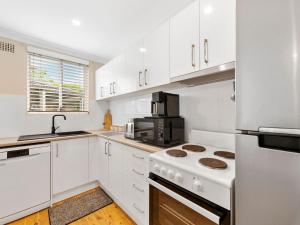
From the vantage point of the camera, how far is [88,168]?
222cm

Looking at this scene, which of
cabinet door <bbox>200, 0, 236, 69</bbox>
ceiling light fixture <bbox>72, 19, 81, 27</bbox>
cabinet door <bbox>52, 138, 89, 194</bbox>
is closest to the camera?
cabinet door <bbox>200, 0, 236, 69</bbox>

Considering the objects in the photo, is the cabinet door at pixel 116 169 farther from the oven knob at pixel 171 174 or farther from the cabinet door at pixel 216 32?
the cabinet door at pixel 216 32

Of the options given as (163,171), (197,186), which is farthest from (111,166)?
(197,186)

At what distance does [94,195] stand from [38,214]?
669mm

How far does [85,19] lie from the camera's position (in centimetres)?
164

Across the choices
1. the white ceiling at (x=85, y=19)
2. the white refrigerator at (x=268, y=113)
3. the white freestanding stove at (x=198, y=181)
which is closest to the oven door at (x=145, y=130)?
→ the white freestanding stove at (x=198, y=181)

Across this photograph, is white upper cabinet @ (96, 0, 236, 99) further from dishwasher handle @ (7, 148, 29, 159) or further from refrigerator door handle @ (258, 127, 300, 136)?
dishwasher handle @ (7, 148, 29, 159)

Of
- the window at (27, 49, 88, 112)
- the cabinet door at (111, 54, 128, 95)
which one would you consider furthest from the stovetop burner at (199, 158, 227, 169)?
the window at (27, 49, 88, 112)

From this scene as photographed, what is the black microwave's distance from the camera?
135cm

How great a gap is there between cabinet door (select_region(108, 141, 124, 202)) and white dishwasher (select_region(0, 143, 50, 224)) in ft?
2.74

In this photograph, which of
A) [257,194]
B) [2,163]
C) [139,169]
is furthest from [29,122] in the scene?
[257,194]

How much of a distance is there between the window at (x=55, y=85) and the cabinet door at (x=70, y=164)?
81 centimetres

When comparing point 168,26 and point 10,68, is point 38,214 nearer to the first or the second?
point 10,68

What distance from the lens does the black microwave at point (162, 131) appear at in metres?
1.35
